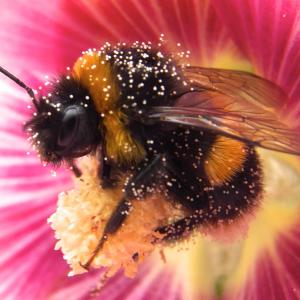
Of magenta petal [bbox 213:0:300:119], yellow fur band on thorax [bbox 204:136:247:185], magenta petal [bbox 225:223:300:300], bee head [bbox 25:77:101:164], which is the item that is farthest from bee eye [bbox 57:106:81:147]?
magenta petal [bbox 225:223:300:300]

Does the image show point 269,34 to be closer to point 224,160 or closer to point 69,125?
point 224,160

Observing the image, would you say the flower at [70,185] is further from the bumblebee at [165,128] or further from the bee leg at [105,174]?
the bee leg at [105,174]

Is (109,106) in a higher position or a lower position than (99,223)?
higher

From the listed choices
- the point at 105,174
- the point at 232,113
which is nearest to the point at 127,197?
the point at 105,174

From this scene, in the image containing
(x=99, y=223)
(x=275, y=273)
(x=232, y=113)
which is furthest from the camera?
(x=275, y=273)

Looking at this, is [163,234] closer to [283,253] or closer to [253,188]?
[253,188]

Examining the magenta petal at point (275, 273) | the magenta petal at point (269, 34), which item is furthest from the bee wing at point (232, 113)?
the magenta petal at point (275, 273)

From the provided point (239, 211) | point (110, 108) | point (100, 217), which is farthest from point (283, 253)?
point (110, 108)
